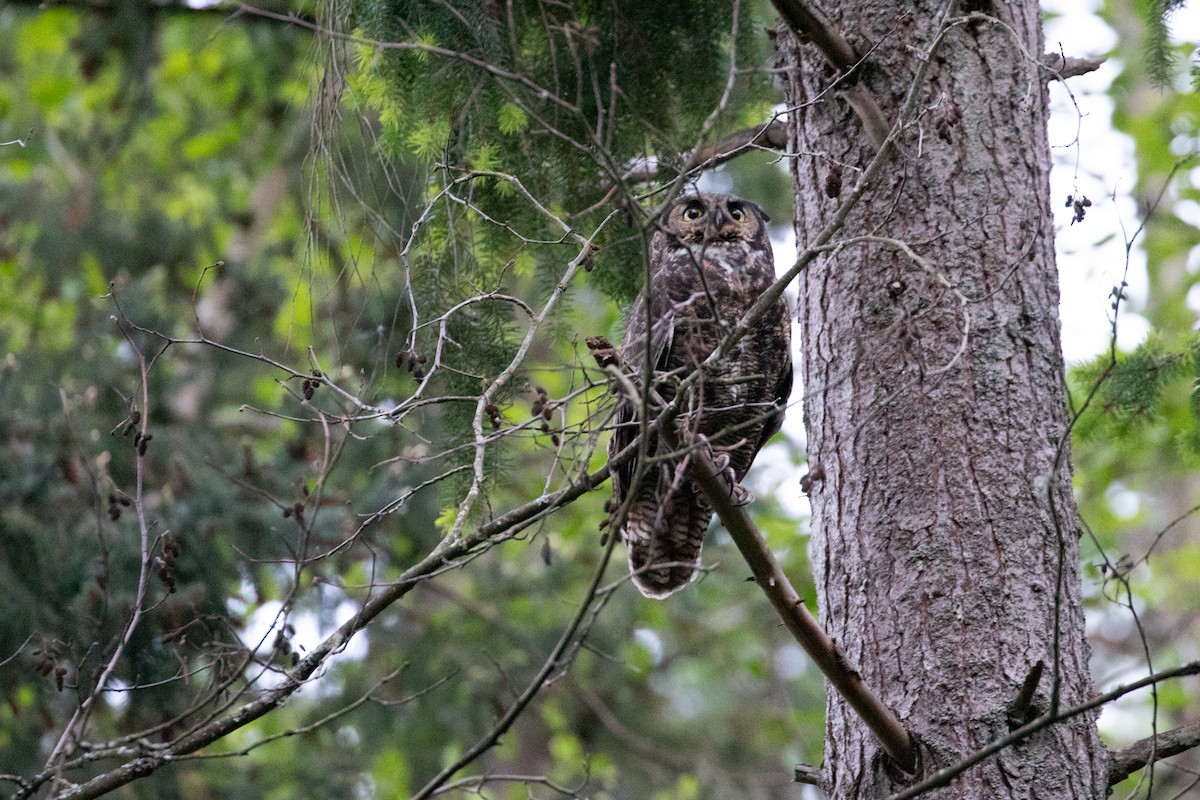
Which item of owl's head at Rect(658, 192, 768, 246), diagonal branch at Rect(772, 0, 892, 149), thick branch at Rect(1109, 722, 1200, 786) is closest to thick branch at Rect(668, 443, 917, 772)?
thick branch at Rect(1109, 722, 1200, 786)

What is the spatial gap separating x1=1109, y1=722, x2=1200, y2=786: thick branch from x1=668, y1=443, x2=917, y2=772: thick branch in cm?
41

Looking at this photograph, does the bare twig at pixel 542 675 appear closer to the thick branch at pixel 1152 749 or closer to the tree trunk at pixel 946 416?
the tree trunk at pixel 946 416

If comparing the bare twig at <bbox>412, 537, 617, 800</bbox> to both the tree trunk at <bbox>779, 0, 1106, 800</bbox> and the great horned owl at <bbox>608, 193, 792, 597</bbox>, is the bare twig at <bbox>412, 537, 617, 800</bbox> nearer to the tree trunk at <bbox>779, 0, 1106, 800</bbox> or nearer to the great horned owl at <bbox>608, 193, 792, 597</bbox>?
the tree trunk at <bbox>779, 0, 1106, 800</bbox>

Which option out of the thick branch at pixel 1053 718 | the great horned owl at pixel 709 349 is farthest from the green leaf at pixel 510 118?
the thick branch at pixel 1053 718

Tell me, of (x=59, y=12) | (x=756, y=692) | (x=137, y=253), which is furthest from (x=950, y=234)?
(x=59, y=12)

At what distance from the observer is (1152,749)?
2168mm

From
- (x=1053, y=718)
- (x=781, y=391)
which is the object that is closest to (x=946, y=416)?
(x=1053, y=718)

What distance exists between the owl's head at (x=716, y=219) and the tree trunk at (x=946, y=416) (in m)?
0.90

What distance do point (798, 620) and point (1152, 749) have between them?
2.45 ft

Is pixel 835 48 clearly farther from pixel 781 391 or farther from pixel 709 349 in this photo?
pixel 781 391

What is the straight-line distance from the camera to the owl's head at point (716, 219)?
3.76 metres

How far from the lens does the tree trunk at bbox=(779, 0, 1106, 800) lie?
2275mm

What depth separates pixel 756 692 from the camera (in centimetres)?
909

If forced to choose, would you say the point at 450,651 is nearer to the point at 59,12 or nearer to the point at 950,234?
the point at 950,234
